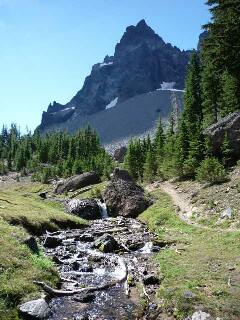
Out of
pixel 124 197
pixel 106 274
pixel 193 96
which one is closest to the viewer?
pixel 106 274

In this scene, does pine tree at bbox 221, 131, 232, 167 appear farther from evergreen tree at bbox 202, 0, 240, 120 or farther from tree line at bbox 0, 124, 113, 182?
tree line at bbox 0, 124, 113, 182

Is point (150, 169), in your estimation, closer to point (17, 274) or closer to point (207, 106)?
point (207, 106)

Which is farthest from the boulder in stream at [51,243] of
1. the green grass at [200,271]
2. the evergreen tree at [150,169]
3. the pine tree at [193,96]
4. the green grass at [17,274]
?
the pine tree at [193,96]

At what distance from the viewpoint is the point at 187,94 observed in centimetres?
9175

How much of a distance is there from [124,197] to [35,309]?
4033 cm

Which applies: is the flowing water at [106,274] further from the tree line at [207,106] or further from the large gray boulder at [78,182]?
the large gray boulder at [78,182]

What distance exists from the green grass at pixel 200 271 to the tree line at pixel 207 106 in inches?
730

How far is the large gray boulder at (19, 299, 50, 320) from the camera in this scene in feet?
58.6

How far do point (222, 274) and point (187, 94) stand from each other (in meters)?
72.7

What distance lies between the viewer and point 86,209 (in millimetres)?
59594

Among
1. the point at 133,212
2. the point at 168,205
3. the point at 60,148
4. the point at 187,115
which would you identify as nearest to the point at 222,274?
the point at 168,205

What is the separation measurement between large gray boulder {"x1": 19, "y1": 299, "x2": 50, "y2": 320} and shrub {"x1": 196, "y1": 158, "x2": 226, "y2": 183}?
35.1 metres

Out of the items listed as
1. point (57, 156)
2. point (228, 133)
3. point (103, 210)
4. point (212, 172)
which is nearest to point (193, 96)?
point (228, 133)

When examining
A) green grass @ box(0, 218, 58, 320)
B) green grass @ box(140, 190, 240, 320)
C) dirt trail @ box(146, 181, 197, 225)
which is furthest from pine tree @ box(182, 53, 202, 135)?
green grass @ box(0, 218, 58, 320)
